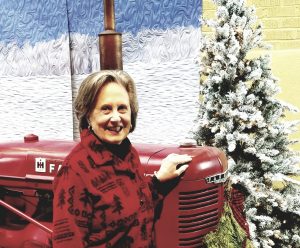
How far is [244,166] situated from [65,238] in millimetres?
2196

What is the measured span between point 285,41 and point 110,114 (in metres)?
3.23

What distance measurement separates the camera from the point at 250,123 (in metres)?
3.71

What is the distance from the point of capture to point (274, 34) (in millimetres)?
4727

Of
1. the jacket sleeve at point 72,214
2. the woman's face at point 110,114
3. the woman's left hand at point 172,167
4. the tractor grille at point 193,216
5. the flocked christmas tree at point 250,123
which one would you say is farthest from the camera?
the flocked christmas tree at point 250,123

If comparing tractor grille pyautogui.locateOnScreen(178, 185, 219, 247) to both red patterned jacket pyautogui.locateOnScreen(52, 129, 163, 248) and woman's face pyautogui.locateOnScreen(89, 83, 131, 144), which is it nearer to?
red patterned jacket pyautogui.locateOnScreen(52, 129, 163, 248)

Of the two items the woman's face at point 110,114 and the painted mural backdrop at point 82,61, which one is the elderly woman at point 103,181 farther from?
the painted mural backdrop at point 82,61

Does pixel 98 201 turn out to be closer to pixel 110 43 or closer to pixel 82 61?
pixel 110 43

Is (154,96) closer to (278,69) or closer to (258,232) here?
(278,69)

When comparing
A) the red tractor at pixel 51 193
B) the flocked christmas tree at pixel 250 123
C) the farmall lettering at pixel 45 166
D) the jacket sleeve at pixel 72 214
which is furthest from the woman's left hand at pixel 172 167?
the flocked christmas tree at pixel 250 123

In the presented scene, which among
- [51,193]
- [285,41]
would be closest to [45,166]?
[51,193]

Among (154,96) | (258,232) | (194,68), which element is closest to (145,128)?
(154,96)

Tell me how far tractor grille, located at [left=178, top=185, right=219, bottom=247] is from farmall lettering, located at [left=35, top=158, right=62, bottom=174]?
37.2 inches

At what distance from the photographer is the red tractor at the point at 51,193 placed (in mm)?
2648

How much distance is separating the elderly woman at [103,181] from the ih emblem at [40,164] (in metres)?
1.18
